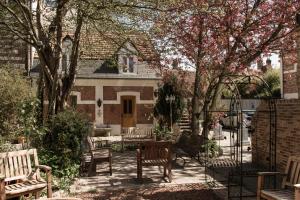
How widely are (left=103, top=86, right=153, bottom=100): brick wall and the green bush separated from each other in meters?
13.4

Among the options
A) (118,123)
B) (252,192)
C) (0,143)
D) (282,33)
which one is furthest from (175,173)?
(118,123)

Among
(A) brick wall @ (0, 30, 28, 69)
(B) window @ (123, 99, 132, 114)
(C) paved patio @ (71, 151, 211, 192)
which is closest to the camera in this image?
(C) paved patio @ (71, 151, 211, 192)

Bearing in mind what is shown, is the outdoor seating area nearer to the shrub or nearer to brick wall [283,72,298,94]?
the shrub

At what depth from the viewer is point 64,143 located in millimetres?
9680

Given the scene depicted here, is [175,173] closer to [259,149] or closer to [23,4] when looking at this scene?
[259,149]

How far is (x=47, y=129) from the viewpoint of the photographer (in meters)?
9.57

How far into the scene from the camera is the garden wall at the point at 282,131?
873 cm

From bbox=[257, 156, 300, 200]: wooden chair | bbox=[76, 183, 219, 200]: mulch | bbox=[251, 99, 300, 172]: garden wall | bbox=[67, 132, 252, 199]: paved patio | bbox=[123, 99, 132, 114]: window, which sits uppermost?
bbox=[123, 99, 132, 114]: window

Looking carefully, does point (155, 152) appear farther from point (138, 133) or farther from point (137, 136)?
point (138, 133)

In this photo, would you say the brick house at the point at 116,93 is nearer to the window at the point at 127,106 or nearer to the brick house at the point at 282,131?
the window at the point at 127,106

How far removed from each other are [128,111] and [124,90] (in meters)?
1.47

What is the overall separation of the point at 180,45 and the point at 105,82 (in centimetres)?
1085

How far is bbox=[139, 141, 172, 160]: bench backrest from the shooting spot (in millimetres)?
9750

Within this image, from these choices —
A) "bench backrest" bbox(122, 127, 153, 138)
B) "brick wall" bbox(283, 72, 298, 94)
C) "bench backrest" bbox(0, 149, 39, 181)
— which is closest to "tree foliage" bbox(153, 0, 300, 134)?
"bench backrest" bbox(122, 127, 153, 138)
